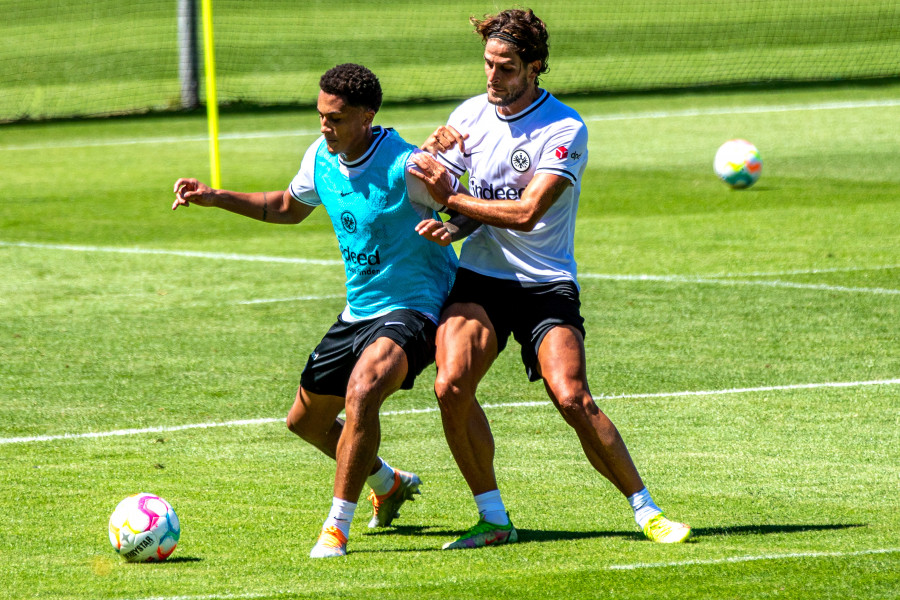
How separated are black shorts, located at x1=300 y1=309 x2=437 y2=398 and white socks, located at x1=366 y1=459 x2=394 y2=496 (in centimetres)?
43

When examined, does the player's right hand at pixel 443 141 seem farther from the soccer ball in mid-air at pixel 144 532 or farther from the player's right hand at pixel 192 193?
the soccer ball in mid-air at pixel 144 532

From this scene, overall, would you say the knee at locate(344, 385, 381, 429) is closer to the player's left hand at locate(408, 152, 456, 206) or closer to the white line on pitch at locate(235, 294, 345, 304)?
the player's left hand at locate(408, 152, 456, 206)

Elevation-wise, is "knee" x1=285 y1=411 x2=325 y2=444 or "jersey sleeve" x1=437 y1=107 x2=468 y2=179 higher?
"jersey sleeve" x1=437 y1=107 x2=468 y2=179

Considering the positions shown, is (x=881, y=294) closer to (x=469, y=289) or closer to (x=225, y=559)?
(x=469, y=289)

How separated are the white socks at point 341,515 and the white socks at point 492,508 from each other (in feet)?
2.02

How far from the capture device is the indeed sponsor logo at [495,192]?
278 inches

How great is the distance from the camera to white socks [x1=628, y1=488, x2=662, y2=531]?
21.9ft

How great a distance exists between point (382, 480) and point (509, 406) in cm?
267

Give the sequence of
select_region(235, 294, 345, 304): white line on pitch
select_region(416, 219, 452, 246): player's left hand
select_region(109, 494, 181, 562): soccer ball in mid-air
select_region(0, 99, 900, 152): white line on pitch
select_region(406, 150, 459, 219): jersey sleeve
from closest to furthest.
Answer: select_region(109, 494, 181, 562): soccer ball in mid-air < select_region(416, 219, 452, 246): player's left hand < select_region(406, 150, 459, 219): jersey sleeve < select_region(235, 294, 345, 304): white line on pitch < select_region(0, 99, 900, 152): white line on pitch

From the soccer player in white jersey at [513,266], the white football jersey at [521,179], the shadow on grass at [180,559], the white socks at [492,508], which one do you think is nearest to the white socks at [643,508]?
the soccer player in white jersey at [513,266]

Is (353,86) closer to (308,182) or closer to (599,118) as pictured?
(308,182)

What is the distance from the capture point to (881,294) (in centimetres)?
1306

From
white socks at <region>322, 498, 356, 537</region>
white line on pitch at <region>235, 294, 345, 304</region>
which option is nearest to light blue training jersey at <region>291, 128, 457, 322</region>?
white socks at <region>322, 498, 356, 537</region>

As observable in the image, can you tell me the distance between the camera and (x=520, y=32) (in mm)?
6910
